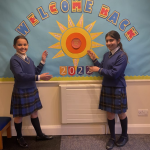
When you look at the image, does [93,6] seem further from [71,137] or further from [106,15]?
[71,137]

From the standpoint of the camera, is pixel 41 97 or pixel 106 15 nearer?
pixel 106 15

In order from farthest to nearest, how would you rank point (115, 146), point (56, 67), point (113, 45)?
point (56, 67)
point (115, 146)
point (113, 45)

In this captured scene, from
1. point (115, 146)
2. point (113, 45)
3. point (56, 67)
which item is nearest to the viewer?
point (113, 45)

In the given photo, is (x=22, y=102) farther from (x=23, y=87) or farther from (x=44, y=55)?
(x=44, y=55)

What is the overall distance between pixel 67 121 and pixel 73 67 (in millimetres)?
681

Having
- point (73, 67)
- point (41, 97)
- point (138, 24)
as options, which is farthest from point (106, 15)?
point (41, 97)

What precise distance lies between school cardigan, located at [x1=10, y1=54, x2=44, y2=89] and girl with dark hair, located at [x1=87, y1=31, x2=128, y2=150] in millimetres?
654

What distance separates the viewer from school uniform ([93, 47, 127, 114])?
1485mm

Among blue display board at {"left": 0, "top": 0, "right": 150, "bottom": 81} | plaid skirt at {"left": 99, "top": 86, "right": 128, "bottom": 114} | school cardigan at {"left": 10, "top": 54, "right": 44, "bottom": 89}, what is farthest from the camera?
blue display board at {"left": 0, "top": 0, "right": 150, "bottom": 81}

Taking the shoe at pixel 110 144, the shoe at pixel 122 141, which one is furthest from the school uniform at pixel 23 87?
the shoe at pixel 122 141

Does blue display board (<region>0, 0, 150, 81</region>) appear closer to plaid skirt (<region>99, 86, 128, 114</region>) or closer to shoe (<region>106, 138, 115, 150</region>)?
plaid skirt (<region>99, 86, 128, 114</region>)

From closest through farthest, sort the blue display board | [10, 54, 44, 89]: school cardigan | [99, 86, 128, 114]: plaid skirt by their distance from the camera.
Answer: [10, 54, 44, 89]: school cardigan, [99, 86, 128, 114]: plaid skirt, the blue display board

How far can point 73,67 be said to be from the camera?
1.76 metres

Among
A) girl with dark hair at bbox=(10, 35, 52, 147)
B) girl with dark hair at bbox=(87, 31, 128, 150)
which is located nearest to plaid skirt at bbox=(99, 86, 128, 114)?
girl with dark hair at bbox=(87, 31, 128, 150)
